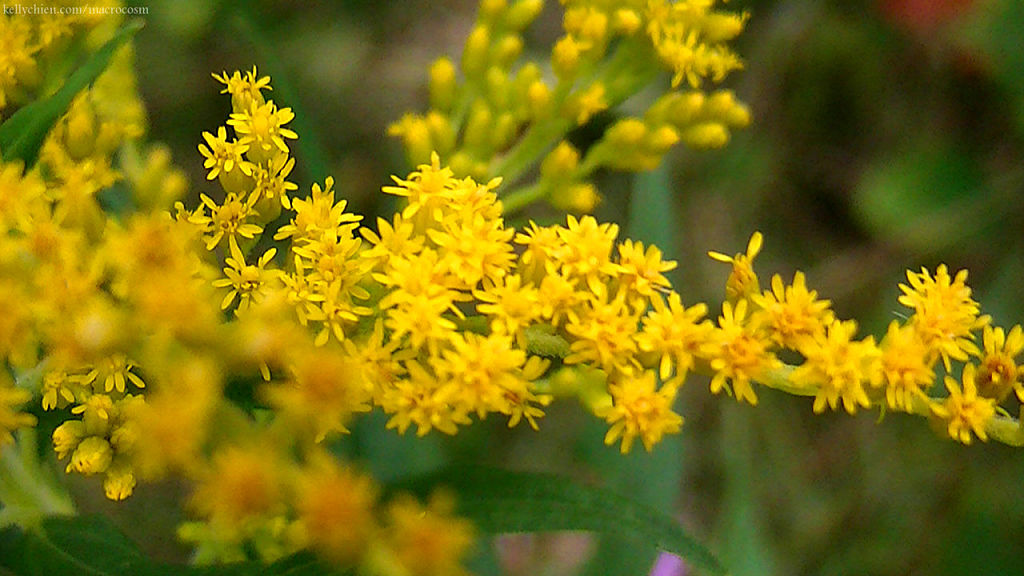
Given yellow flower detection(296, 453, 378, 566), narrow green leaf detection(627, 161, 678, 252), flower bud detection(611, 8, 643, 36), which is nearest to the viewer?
yellow flower detection(296, 453, 378, 566)

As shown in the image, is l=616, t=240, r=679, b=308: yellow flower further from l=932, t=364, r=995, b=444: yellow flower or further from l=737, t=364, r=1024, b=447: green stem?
l=932, t=364, r=995, b=444: yellow flower

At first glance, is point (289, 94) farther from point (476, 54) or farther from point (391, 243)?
point (391, 243)

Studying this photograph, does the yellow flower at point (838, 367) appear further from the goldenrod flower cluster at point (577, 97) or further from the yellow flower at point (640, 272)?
the goldenrod flower cluster at point (577, 97)

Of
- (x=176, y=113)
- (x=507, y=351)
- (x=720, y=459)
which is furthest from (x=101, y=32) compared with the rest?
(x=720, y=459)

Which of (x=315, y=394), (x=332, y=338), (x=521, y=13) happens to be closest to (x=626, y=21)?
(x=521, y=13)

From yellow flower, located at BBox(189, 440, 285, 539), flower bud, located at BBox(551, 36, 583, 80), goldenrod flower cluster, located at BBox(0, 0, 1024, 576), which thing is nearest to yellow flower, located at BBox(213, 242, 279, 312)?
goldenrod flower cluster, located at BBox(0, 0, 1024, 576)

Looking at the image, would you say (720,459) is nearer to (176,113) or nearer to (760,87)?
(760,87)
